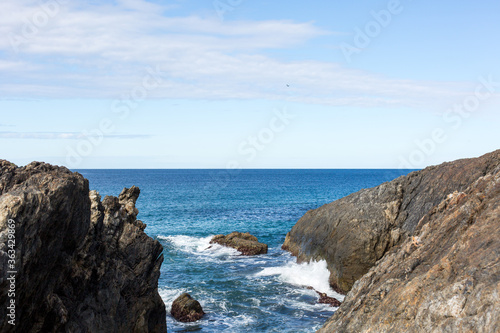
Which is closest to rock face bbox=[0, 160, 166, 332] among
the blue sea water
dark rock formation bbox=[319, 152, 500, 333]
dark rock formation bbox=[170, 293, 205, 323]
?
dark rock formation bbox=[170, 293, 205, 323]

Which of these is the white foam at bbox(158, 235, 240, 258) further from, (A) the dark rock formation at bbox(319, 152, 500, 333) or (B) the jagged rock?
(A) the dark rock formation at bbox(319, 152, 500, 333)

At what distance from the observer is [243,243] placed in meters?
43.8

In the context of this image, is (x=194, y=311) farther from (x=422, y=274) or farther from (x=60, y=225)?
(x=422, y=274)

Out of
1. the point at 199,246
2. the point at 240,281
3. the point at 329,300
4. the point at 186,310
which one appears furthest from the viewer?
the point at 199,246

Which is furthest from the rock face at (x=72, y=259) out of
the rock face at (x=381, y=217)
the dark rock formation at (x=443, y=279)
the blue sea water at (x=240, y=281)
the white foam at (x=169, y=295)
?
the rock face at (x=381, y=217)

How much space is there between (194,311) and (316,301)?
769cm

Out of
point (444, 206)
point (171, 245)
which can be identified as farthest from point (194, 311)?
point (171, 245)

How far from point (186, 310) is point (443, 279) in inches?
713

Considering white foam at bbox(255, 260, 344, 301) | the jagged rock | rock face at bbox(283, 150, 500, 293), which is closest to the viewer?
the jagged rock

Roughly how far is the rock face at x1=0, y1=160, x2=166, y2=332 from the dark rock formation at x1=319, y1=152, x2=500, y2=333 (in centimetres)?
771

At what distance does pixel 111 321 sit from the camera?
1574cm

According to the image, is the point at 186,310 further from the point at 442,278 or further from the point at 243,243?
the point at 243,243

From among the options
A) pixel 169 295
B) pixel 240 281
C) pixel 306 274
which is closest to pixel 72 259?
pixel 169 295

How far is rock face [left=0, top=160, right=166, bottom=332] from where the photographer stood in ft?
35.6
